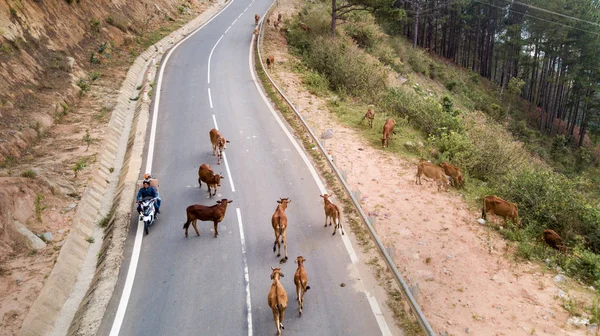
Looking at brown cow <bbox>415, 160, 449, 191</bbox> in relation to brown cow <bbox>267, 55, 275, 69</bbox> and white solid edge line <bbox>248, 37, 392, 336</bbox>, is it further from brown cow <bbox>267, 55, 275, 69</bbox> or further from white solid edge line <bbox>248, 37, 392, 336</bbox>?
brown cow <bbox>267, 55, 275, 69</bbox>

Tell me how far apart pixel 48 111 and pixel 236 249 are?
11.6 metres

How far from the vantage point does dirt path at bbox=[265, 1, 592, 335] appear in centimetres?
826

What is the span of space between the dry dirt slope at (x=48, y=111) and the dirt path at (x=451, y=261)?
8096 mm

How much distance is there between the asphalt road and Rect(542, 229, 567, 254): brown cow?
5276 mm

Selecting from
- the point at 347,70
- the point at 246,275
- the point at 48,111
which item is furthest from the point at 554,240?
the point at 48,111

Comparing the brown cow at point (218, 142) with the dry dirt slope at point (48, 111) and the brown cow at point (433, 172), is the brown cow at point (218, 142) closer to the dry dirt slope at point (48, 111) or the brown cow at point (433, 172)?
the dry dirt slope at point (48, 111)

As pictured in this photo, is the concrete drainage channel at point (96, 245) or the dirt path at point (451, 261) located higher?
the concrete drainage channel at point (96, 245)

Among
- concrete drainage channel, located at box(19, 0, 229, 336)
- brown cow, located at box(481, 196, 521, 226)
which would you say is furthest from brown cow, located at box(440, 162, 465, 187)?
concrete drainage channel, located at box(19, 0, 229, 336)

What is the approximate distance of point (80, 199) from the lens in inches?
495

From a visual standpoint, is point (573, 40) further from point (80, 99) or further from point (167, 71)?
point (80, 99)

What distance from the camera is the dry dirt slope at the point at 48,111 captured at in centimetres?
1003

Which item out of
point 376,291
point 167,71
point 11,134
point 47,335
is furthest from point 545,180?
point 167,71

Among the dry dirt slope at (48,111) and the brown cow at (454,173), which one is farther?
the brown cow at (454,173)

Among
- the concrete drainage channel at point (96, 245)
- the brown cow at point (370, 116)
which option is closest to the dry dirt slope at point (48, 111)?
the concrete drainage channel at point (96, 245)
